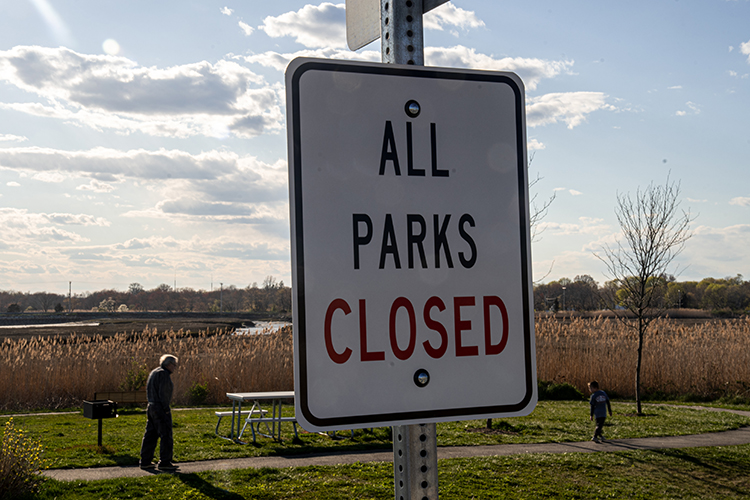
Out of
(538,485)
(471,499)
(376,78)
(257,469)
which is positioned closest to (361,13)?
(376,78)

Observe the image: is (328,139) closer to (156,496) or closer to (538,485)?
(156,496)

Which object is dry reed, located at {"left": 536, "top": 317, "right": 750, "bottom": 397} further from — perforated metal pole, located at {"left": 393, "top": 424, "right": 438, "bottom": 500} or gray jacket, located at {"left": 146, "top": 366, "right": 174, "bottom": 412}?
perforated metal pole, located at {"left": 393, "top": 424, "right": 438, "bottom": 500}

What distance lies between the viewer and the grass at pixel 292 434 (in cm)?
1065

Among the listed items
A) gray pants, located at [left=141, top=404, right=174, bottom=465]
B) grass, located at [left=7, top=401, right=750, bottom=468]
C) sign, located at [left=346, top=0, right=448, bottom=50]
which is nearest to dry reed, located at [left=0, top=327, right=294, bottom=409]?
grass, located at [left=7, top=401, right=750, bottom=468]

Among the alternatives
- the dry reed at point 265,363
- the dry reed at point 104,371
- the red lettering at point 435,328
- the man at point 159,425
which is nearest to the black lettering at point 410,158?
the red lettering at point 435,328

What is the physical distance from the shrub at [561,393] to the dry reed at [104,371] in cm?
812

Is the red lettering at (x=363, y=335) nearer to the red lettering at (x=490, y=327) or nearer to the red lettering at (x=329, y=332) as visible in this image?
the red lettering at (x=329, y=332)

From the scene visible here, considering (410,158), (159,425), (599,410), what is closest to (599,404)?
(599,410)

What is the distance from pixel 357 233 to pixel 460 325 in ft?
1.23

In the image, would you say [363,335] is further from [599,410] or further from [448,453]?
[599,410]

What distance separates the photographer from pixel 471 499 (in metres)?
7.81

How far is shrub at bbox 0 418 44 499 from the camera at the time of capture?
7.60 meters

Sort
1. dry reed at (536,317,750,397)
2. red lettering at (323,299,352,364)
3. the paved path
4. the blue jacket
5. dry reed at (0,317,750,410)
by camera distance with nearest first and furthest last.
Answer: red lettering at (323,299,352,364) → the paved path → the blue jacket → dry reed at (0,317,750,410) → dry reed at (536,317,750,397)

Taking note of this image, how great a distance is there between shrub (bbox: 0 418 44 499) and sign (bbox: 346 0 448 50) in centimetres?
816
